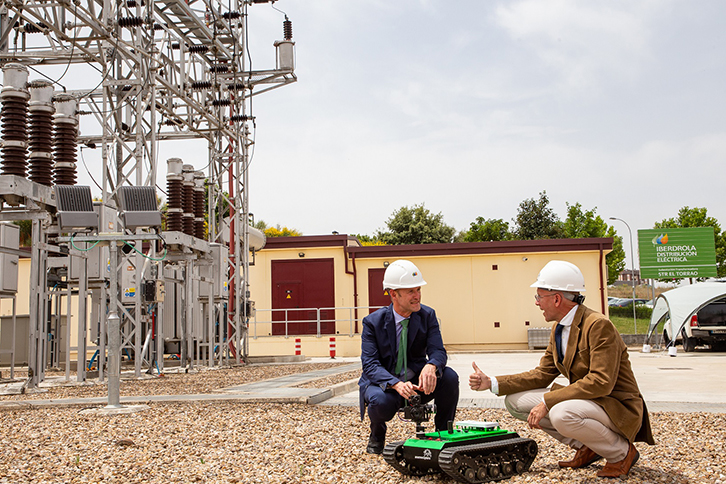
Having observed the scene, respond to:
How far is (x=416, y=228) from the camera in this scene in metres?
51.3

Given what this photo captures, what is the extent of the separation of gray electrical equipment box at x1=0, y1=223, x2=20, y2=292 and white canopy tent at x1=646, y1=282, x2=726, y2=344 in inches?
633

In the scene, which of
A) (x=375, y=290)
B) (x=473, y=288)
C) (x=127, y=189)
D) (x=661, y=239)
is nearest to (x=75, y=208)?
(x=127, y=189)

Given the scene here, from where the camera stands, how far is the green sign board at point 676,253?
2895 centimetres

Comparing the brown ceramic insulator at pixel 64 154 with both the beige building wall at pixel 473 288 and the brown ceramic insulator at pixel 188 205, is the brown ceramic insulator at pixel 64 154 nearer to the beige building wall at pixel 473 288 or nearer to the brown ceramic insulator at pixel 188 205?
the brown ceramic insulator at pixel 188 205

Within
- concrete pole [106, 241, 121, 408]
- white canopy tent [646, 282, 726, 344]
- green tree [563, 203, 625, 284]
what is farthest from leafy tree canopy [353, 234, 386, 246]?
concrete pole [106, 241, 121, 408]

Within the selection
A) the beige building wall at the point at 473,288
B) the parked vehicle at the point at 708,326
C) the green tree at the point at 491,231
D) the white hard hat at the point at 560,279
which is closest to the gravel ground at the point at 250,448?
the white hard hat at the point at 560,279

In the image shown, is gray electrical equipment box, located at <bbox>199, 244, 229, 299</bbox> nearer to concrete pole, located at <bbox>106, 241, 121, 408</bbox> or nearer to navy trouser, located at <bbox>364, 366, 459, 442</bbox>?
concrete pole, located at <bbox>106, 241, 121, 408</bbox>

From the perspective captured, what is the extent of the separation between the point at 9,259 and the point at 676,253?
2612 centimetres

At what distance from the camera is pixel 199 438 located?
5688mm

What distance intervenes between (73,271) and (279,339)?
12934mm

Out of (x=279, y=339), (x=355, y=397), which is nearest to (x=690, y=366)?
(x=355, y=397)

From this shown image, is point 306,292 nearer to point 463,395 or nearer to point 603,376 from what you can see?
point 463,395

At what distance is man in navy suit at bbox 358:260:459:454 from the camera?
14.6 ft

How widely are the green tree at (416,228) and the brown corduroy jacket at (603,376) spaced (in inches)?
1833
